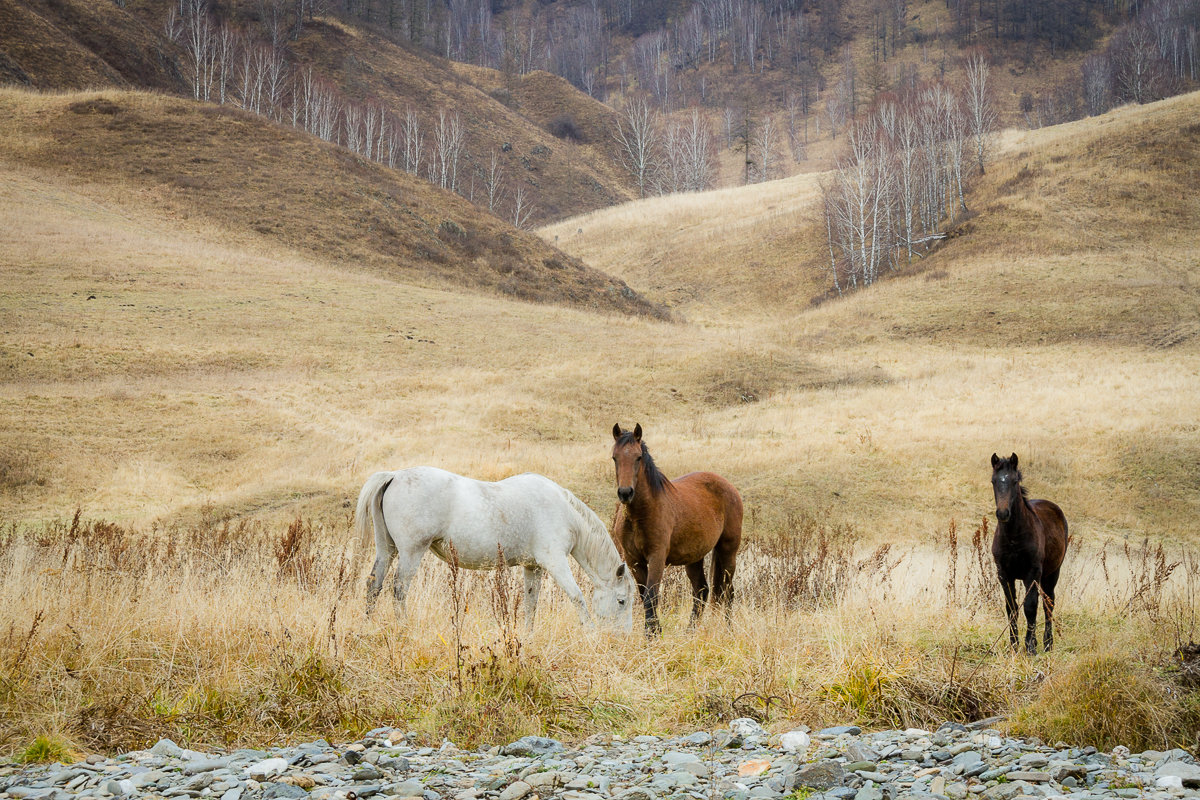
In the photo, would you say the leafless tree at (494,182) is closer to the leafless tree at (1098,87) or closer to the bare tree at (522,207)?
the bare tree at (522,207)

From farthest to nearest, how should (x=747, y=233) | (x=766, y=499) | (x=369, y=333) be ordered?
(x=747, y=233)
(x=369, y=333)
(x=766, y=499)

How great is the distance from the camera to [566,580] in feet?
26.2

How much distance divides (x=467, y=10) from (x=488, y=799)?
215m

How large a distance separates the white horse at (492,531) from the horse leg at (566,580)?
0.03 feet

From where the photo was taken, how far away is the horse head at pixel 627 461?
7.37 metres

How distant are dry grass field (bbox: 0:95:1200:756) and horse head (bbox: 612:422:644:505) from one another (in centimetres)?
136

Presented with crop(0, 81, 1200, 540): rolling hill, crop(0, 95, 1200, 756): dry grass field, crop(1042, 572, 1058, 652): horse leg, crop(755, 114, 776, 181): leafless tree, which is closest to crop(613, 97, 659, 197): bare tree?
crop(755, 114, 776, 181): leafless tree

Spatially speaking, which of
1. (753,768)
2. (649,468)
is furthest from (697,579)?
(753,768)

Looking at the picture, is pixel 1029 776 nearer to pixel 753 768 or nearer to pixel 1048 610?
pixel 753 768

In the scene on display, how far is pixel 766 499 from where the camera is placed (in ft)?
64.0

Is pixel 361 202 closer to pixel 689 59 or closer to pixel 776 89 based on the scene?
pixel 776 89

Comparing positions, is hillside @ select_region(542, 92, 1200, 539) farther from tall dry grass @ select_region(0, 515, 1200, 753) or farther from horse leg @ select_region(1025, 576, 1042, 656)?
tall dry grass @ select_region(0, 515, 1200, 753)

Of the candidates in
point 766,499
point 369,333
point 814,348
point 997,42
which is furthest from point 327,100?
point 997,42

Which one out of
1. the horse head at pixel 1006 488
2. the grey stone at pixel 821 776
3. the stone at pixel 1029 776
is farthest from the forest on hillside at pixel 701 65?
the stone at pixel 1029 776
